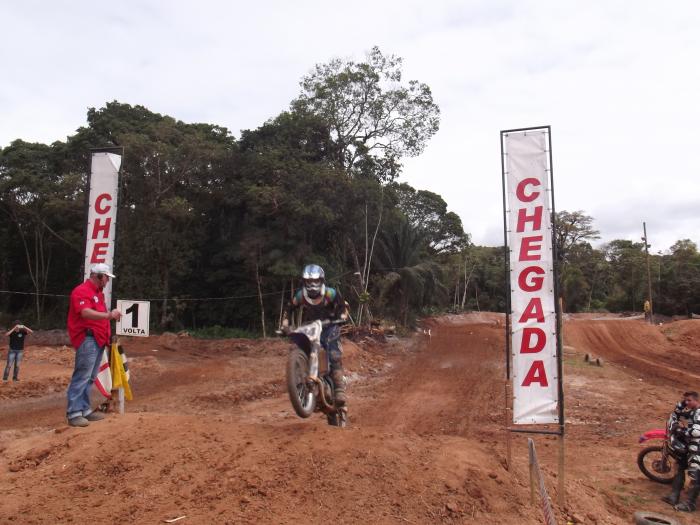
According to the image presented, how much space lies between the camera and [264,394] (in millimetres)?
14984

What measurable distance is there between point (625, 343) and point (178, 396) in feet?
82.8

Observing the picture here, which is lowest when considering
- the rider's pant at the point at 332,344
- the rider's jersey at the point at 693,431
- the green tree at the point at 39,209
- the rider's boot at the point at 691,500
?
the rider's boot at the point at 691,500

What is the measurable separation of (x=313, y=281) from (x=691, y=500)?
238 inches

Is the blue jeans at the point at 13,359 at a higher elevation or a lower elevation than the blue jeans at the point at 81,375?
lower

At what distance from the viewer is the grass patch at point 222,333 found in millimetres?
28492

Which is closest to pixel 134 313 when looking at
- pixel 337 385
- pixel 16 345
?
pixel 337 385

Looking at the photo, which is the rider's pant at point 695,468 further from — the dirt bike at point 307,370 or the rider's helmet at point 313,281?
the rider's helmet at point 313,281

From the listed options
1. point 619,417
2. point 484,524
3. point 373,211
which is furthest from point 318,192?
point 484,524

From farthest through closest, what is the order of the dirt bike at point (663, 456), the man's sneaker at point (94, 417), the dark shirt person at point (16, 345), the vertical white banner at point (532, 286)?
the dark shirt person at point (16, 345) < the dirt bike at point (663, 456) < the man's sneaker at point (94, 417) < the vertical white banner at point (532, 286)

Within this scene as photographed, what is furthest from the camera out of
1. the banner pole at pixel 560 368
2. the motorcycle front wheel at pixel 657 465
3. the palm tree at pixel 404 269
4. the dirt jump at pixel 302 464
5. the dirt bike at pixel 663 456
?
the palm tree at pixel 404 269

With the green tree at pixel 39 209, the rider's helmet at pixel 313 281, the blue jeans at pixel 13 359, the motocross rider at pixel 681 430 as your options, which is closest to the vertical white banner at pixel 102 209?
the rider's helmet at pixel 313 281

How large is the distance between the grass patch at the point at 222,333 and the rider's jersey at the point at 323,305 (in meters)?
21.4

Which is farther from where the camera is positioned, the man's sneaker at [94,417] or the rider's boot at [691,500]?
the rider's boot at [691,500]

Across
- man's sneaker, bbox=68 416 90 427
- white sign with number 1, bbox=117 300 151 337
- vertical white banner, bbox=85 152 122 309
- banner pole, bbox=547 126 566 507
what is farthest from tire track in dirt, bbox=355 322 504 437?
vertical white banner, bbox=85 152 122 309
